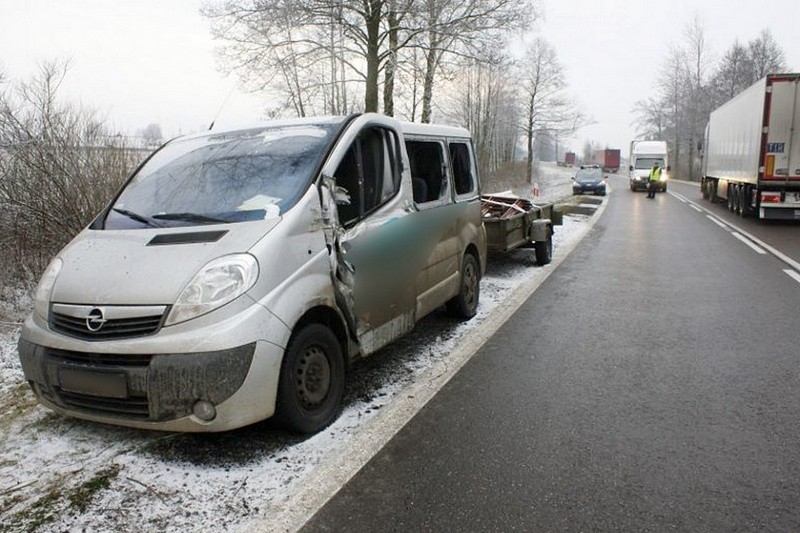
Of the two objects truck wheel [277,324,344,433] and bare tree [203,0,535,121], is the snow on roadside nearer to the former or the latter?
truck wheel [277,324,344,433]

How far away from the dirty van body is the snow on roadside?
0.27 m

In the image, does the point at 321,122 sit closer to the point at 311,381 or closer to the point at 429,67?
the point at 311,381

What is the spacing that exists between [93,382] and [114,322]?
1.14 feet

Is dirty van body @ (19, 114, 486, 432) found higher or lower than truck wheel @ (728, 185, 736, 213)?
higher

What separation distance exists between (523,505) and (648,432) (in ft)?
4.09

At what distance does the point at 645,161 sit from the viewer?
35.8 meters

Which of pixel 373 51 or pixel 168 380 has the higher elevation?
pixel 373 51

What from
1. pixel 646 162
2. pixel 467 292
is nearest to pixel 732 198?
pixel 646 162

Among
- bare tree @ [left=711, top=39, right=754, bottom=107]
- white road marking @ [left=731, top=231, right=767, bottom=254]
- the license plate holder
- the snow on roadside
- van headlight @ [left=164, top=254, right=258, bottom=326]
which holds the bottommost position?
white road marking @ [left=731, top=231, right=767, bottom=254]

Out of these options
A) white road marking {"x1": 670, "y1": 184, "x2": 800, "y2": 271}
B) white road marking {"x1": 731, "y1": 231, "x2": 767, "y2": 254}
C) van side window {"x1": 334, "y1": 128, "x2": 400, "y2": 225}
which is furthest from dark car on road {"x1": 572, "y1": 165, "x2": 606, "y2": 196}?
van side window {"x1": 334, "y1": 128, "x2": 400, "y2": 225}

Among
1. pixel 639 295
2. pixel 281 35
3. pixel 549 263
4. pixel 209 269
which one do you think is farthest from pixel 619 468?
pixel 281 35

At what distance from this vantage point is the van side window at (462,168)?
600cm

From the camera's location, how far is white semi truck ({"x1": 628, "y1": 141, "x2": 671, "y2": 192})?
34938 mm

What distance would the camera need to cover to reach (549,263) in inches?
386
